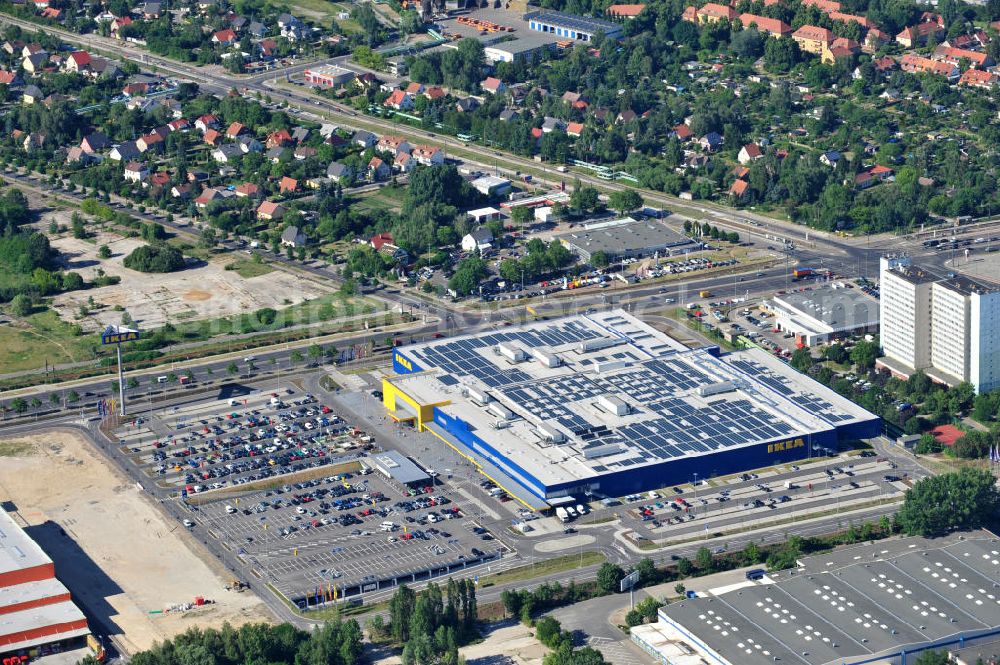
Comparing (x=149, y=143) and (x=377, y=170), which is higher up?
(x=149, y=143)

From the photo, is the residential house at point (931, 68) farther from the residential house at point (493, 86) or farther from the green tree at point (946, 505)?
the green tree at point (946, 505)

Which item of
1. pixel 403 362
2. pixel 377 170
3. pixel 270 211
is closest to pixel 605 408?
pixel 403 362

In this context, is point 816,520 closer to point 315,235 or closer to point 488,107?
point 315,235

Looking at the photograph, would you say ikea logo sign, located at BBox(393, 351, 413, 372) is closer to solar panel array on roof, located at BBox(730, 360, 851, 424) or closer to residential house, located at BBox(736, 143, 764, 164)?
solar panel array on roof, located at BBox(730, 360, 851, 424)

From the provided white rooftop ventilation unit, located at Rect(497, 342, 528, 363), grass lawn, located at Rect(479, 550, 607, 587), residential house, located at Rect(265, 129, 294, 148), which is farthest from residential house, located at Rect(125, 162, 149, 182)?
grass lawn, located at Rect(479, 550, 607, 587)

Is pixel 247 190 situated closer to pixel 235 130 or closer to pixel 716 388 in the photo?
pixel 235 130

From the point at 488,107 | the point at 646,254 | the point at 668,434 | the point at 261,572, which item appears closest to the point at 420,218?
the point at 646,254
